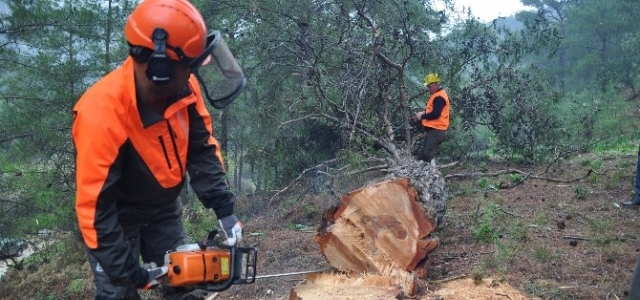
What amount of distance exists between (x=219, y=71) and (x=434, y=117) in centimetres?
524

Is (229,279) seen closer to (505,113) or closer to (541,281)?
(541,281)

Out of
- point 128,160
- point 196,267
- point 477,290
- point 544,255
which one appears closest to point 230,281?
point 196,267

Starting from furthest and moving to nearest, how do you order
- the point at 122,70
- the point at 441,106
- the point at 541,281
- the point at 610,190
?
the point at 441,106
the point at 610,190
the point at 541,281
the point at 122,70

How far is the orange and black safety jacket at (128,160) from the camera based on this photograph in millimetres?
2369

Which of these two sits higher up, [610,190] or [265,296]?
[610,190]

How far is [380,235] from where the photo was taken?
13.3 feet

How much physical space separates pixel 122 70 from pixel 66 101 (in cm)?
648

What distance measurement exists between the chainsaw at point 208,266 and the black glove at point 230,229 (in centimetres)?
7

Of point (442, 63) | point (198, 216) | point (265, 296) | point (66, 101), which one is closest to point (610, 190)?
point (442, 63)

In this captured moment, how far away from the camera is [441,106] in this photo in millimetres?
7652

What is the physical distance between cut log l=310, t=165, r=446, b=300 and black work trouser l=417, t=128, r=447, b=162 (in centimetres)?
368

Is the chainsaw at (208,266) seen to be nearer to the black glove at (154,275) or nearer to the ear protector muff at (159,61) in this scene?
the black glove at (154,275)

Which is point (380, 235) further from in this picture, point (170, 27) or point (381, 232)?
point (170, 27)

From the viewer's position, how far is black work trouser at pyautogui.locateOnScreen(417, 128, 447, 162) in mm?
7848
